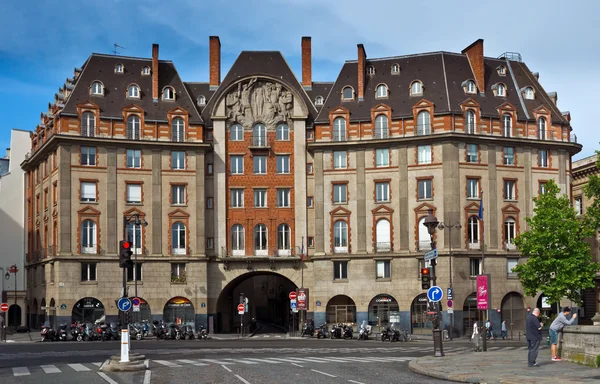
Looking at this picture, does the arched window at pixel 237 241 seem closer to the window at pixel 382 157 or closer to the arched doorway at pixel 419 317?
the window at pixel 382 157

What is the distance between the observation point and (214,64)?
8144cm

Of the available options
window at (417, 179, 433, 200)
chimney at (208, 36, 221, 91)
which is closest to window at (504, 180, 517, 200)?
window at (417, 179, 433, 200)

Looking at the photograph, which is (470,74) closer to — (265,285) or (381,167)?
(381,167)

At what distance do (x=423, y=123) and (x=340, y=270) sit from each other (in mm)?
14373

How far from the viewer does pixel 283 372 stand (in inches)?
1155

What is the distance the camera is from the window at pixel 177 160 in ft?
249

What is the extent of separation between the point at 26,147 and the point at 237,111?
27815mm

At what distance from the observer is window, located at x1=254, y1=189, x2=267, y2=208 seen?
77.1 metres

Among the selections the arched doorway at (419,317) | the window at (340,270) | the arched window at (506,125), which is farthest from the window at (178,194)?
the arched window at (506,125)

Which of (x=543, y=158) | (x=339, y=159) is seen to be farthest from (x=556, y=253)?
(x=339, y=159)

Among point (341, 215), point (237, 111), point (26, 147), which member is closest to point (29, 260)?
point (26, 147)

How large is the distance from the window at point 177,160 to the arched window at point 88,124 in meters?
6.95

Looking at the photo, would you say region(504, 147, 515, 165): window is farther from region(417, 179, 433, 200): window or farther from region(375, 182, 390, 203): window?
region(375, 182, 390, 203): window

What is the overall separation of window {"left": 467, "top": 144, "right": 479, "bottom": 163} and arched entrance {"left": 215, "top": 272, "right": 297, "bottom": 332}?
68.9 feet
